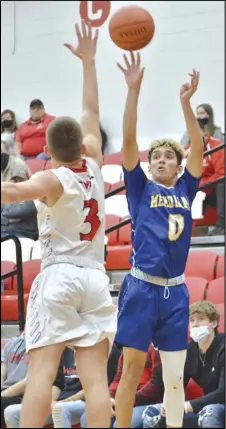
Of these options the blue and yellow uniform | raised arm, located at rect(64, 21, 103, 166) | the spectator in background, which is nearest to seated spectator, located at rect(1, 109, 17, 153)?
A: the spectator in background

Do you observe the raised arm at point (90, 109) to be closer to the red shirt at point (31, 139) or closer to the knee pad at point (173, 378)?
the knee pad at point (173, 378)

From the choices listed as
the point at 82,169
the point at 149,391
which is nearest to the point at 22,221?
the point at 149,391

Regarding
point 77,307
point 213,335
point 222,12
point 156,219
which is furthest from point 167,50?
point 77,307

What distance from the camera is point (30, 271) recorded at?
240 inches

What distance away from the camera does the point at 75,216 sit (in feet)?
11.7

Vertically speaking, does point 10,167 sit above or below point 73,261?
above

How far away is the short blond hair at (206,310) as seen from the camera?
4.83m

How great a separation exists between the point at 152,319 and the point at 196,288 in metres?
1.68

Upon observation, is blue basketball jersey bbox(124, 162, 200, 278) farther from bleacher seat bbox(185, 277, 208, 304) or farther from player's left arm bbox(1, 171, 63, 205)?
bleacher seat bbox(185, 277, 208, 304)

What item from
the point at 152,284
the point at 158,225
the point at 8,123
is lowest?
the point at 152,284

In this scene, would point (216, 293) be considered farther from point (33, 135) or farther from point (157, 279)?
point (33, 135)

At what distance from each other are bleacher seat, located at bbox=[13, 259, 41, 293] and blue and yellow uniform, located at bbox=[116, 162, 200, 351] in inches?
77.8

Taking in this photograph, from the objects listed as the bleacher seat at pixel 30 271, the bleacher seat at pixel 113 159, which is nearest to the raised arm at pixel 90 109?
the bleacher seat at pixel 30 271

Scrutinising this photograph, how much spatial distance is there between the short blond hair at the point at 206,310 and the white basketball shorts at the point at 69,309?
1332 mm
